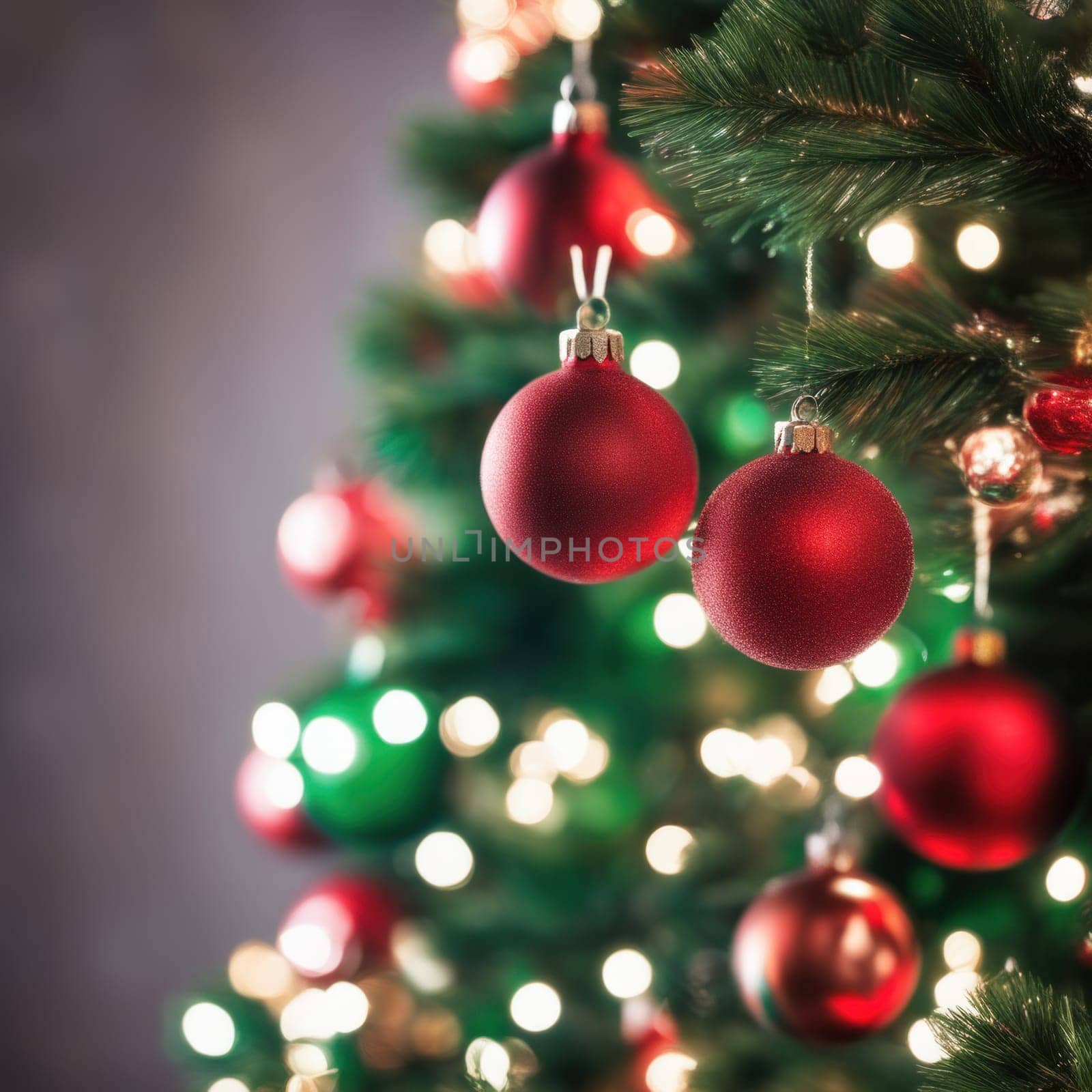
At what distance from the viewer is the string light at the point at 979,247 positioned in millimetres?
696

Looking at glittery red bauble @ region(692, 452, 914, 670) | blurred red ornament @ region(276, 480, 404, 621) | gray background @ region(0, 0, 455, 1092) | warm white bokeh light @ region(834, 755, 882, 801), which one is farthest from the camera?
gray background @ region(0, 0, 455, 1092)

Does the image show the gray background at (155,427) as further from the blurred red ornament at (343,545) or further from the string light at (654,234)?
the string light at (654,234)

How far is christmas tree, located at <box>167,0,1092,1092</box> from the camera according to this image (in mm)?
450

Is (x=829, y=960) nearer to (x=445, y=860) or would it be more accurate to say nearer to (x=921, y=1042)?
(x=921, y=1042)

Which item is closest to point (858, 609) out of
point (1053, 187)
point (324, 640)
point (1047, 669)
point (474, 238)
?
point (1053, 187)

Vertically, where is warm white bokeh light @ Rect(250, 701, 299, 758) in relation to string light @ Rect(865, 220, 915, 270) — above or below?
below

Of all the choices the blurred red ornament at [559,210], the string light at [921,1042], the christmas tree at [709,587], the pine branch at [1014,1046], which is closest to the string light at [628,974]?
the christmas tree at [709,587]

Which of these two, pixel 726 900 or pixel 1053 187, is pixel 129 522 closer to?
pixel 726 900

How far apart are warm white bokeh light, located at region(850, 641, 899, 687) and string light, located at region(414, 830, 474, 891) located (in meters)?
0.52

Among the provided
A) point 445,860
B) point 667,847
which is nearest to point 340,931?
point 445,860

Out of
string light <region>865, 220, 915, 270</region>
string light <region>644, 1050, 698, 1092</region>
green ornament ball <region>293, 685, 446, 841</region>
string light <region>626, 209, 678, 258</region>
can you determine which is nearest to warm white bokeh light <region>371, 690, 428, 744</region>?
green ornament ball <region>293, 685, 446, 841</region>

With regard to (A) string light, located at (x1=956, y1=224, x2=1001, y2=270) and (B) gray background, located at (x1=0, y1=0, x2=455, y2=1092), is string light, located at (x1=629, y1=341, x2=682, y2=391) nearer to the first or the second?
(A) string light, located at (x1=956, y1=224, x2=1001, y2=270)

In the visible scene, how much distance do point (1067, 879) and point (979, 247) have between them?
0.44 m

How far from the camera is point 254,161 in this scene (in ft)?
5.34
